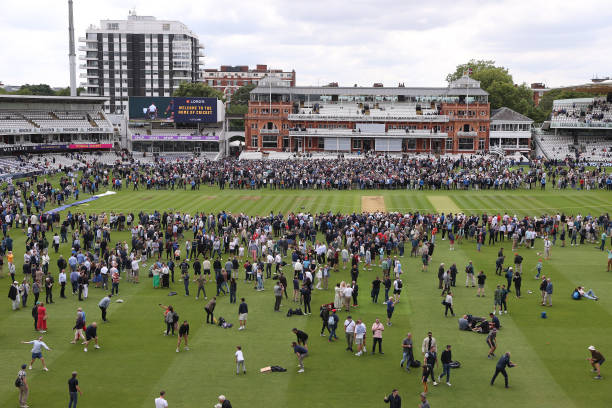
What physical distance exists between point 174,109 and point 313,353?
238ft

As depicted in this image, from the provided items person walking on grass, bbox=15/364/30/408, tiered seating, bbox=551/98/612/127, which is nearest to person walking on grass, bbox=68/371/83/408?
person walking on grass, bbox=15/364/30/408

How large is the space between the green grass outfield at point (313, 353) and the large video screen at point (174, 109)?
200 ft

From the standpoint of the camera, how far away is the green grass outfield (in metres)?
16.2

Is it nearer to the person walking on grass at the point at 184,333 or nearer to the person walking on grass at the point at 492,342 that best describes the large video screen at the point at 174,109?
the person walking on grass at the point at 184,333

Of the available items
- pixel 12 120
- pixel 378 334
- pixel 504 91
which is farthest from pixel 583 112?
pixel 378 334

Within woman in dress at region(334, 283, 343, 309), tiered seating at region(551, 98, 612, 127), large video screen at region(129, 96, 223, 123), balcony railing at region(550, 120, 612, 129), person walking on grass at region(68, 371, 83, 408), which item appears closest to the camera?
person walking on grass at region(68, 371, 83, 408)

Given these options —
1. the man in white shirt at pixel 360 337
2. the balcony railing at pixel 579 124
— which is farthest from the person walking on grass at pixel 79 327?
the balcony railing at pixel 579 124

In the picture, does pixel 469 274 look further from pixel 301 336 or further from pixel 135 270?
pixel 135 270

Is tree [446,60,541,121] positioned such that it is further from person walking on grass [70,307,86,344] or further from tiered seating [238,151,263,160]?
person walking on grass [70,307,86,344]

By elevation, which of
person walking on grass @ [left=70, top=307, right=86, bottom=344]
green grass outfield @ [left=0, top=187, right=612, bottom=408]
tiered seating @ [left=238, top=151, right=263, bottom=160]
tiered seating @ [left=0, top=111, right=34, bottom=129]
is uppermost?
tiered seating @ [left=0, top=111, right=34, bottom=129]

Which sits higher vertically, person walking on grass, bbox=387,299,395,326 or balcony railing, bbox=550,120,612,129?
balcony railing, bbox=550,120,612,129

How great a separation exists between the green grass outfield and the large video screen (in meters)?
61.0

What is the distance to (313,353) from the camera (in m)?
19.2

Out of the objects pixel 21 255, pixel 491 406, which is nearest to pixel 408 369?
pixel 491 406
